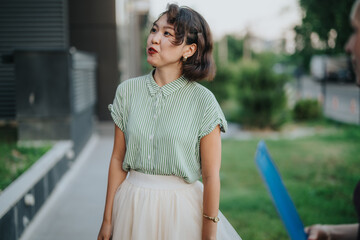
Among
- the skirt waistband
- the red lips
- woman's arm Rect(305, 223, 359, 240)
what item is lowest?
woman's arm Rect(305, 223, 359, 240)

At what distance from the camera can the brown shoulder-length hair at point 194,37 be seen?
1.85m

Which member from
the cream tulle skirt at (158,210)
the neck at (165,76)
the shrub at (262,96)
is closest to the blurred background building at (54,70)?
the cream tulle skirt at (158,210)

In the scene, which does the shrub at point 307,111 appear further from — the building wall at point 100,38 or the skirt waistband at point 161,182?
the skirt waistband at point 161,182

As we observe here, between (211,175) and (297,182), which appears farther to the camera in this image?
(297,182)

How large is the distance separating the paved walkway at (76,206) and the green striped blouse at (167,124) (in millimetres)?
2189

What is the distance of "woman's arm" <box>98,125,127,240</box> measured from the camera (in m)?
1.96

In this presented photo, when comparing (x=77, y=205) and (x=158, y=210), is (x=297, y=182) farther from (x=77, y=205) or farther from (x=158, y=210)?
(x=158, y=210)

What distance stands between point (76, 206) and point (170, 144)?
3.13 metres

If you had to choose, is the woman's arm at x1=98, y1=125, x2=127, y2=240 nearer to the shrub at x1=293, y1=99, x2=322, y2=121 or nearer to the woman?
the woman

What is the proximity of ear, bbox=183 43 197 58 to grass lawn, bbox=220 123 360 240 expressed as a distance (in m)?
2.63

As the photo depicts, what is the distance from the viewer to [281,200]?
7.43 feet

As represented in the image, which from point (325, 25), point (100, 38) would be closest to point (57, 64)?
point (100, 38)

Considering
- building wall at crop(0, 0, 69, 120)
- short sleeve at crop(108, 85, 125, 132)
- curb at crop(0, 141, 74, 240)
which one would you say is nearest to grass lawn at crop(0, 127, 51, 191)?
curb at crop(0, 141, 74, 240)

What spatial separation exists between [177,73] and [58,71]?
4.10m
